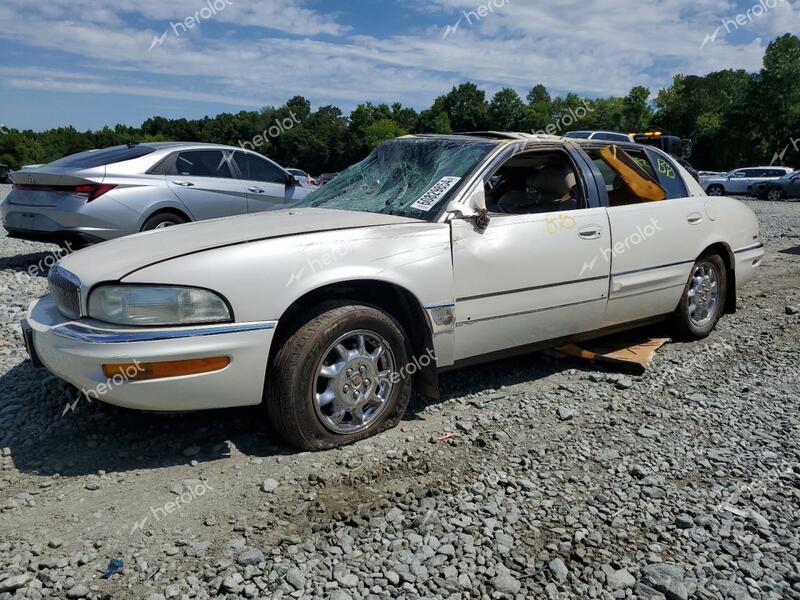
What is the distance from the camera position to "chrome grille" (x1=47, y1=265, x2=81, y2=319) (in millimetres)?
3158

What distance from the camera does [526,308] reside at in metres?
3.94

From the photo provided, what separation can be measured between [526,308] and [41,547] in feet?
8.78

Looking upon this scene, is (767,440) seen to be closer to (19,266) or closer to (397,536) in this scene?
(397,536)

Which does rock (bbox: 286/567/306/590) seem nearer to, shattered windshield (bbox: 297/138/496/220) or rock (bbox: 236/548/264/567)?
rock (bbox: 236/548/264/567)

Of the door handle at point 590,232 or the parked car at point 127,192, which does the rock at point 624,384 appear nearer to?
the door handle at point 590,232

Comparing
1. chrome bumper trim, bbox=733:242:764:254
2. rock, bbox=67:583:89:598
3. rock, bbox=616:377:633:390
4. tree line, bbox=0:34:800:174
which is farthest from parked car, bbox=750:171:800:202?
rock, bbox=67:583:89:598

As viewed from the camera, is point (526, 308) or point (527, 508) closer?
point (527, 508)

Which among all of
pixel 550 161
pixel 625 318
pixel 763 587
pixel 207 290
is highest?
pixel 550 161

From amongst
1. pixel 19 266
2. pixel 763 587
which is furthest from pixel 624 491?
pixel 19 266

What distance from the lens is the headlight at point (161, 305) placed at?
2963 mm

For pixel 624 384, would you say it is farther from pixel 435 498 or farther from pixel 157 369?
pixel 157 369

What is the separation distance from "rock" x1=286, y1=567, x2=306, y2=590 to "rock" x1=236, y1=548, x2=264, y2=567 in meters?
0.14

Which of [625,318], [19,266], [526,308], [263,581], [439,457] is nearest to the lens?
[263,581]

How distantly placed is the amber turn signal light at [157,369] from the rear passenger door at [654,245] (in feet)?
8.83
